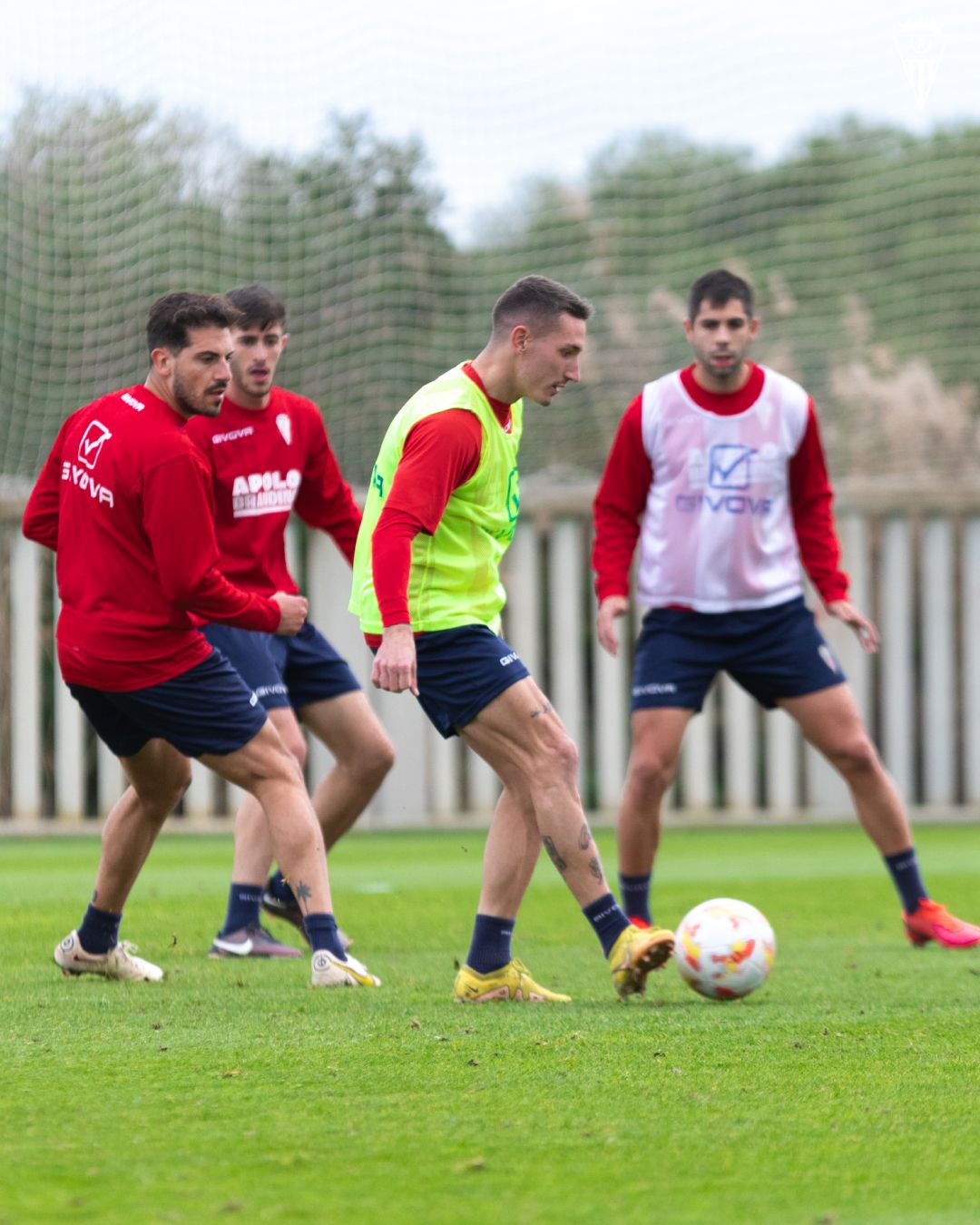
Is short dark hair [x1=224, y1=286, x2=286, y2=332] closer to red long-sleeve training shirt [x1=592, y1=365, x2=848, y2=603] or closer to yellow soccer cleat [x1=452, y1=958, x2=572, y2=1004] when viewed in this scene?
red long-sleeve training shirt [x1=592, y1=365, x2=848, y2=603]

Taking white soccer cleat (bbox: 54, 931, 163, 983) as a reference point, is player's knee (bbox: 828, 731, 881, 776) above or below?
above

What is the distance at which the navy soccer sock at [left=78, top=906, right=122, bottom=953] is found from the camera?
562 centimetres

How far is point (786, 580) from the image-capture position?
6.69m

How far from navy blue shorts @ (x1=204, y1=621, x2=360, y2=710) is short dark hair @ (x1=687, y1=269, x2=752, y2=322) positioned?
5.62ft

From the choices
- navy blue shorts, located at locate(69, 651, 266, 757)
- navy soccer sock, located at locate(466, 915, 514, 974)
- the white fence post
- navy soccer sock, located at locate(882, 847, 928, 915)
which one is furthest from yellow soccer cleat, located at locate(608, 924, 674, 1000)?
the white fence post

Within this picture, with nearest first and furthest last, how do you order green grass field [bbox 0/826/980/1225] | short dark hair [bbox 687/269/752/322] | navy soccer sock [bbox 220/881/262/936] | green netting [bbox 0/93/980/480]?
green grass field [bbox 0/826/980/1225] < navy soccer sock [bbox 220/881/262/936] < short dark hair [bbox 687/269/752/322] < green netting [bbox 0/93/980/480]

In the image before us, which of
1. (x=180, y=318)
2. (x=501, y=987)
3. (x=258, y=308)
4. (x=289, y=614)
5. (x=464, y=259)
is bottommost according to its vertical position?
(x=501, y=987)

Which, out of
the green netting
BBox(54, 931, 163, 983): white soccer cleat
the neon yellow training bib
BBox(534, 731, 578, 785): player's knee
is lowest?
BBox(54, 931, 163, 983): white soccer cleat

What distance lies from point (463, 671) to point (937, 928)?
2.48 meters

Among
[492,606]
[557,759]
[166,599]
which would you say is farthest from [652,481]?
[166,599]

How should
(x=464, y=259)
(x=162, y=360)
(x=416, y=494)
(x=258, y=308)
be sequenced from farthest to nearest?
(x=464, y=259)
(x=258, y=308)
(x=162, y=360)
(x=416, y=494)

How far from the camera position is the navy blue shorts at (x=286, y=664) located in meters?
6.23

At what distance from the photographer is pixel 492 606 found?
5195 mm

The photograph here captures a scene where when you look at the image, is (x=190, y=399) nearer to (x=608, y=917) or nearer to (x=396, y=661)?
(x=396, y=661)
